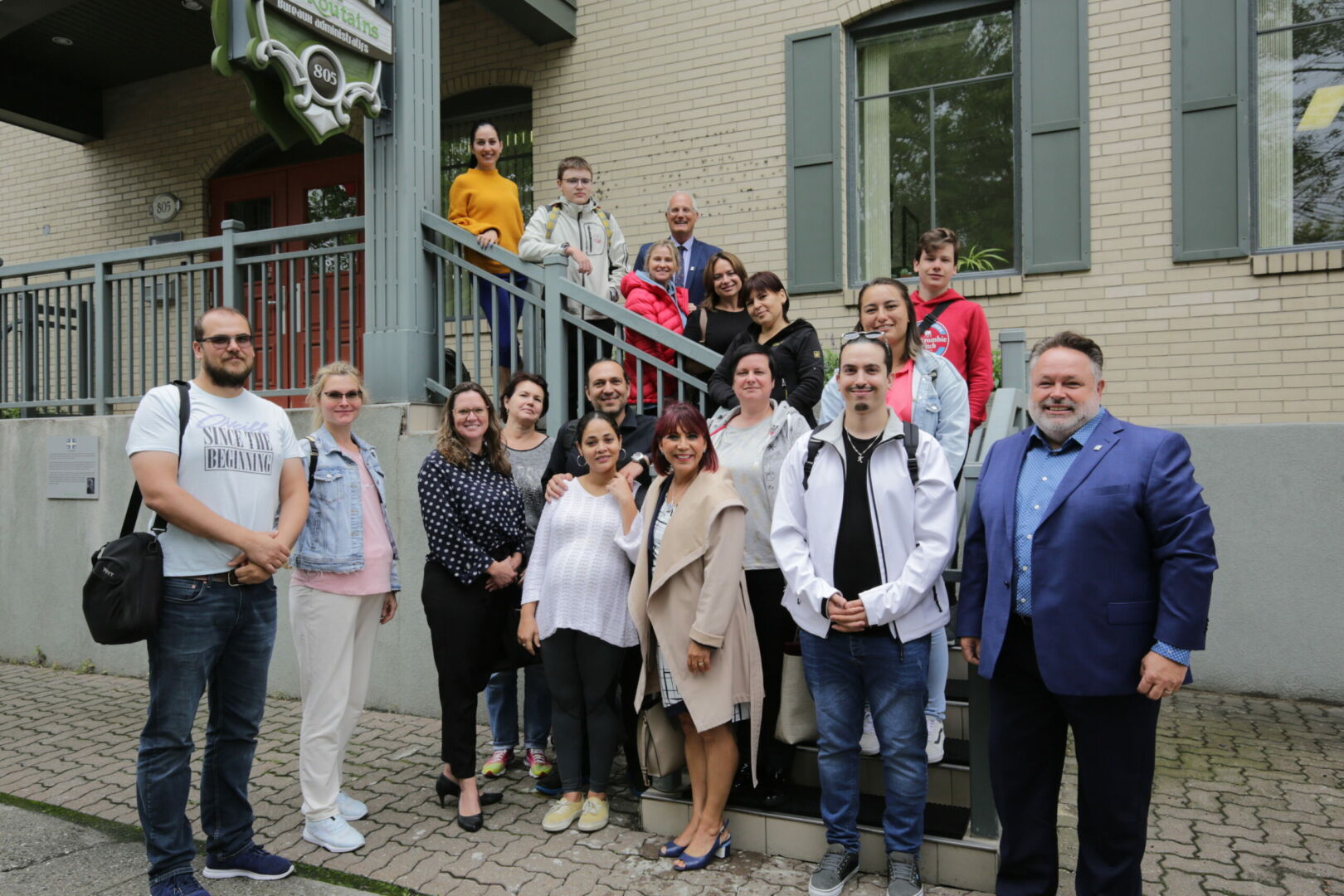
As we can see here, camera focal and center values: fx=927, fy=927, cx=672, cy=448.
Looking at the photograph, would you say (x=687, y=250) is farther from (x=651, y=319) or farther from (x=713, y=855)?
(x=713, y=855)

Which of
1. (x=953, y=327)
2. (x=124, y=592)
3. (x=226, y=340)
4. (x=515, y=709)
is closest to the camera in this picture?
(x=124, y=592)

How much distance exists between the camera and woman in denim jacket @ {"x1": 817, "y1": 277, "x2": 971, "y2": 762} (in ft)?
12.5

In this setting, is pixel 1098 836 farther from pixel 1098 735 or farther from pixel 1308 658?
pixel 1308 658

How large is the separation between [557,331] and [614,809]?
2.57 m

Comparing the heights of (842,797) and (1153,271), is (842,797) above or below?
below

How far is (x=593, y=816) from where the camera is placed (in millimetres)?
3975

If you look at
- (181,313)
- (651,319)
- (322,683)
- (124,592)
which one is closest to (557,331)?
(651,319)

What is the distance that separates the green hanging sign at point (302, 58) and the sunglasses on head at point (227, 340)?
196 centimetres

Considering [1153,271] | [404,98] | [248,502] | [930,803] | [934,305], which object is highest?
[404,98]

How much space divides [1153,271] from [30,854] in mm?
6943

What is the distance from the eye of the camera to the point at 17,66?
363 inches

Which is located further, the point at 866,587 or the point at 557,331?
the point at 557,331

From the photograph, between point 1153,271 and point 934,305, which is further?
point 1153,271

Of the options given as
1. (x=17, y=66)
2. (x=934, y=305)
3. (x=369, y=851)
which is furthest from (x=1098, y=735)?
(x=17, y=66)
